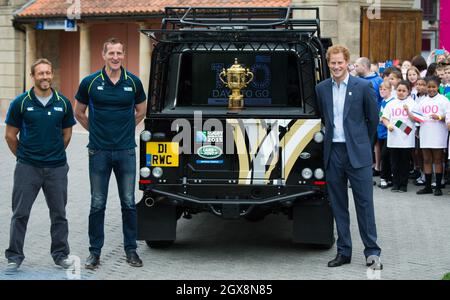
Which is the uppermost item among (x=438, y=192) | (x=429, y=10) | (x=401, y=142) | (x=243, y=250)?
(x=429, y=10)

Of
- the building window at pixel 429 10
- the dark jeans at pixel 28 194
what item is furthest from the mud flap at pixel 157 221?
the building window at pixel 429 10

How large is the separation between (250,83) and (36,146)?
2.64m

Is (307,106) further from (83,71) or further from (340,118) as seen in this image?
(83,71)

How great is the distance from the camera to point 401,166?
1373 centimetres

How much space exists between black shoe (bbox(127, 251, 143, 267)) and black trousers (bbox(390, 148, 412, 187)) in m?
6.40

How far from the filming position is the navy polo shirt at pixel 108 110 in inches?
317

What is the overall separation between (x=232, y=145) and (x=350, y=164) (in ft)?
3.78

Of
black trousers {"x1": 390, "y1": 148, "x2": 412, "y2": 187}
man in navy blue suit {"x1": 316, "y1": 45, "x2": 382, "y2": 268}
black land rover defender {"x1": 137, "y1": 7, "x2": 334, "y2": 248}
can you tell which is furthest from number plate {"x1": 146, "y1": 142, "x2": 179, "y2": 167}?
black trousers {"x1": 390, "y1": 148, "x2": 412, "y2": 187}

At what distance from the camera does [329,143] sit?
8.22 m

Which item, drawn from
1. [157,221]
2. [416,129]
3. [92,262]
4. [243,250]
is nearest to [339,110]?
[243,250]

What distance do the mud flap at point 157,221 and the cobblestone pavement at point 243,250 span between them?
0.72ft

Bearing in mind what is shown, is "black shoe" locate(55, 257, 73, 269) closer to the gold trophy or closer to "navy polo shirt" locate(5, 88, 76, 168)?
"navy polo shirt" locate(5, 88, 76, 168)

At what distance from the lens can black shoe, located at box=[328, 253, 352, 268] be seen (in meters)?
8.30

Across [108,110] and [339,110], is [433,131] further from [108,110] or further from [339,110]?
[108,110]
